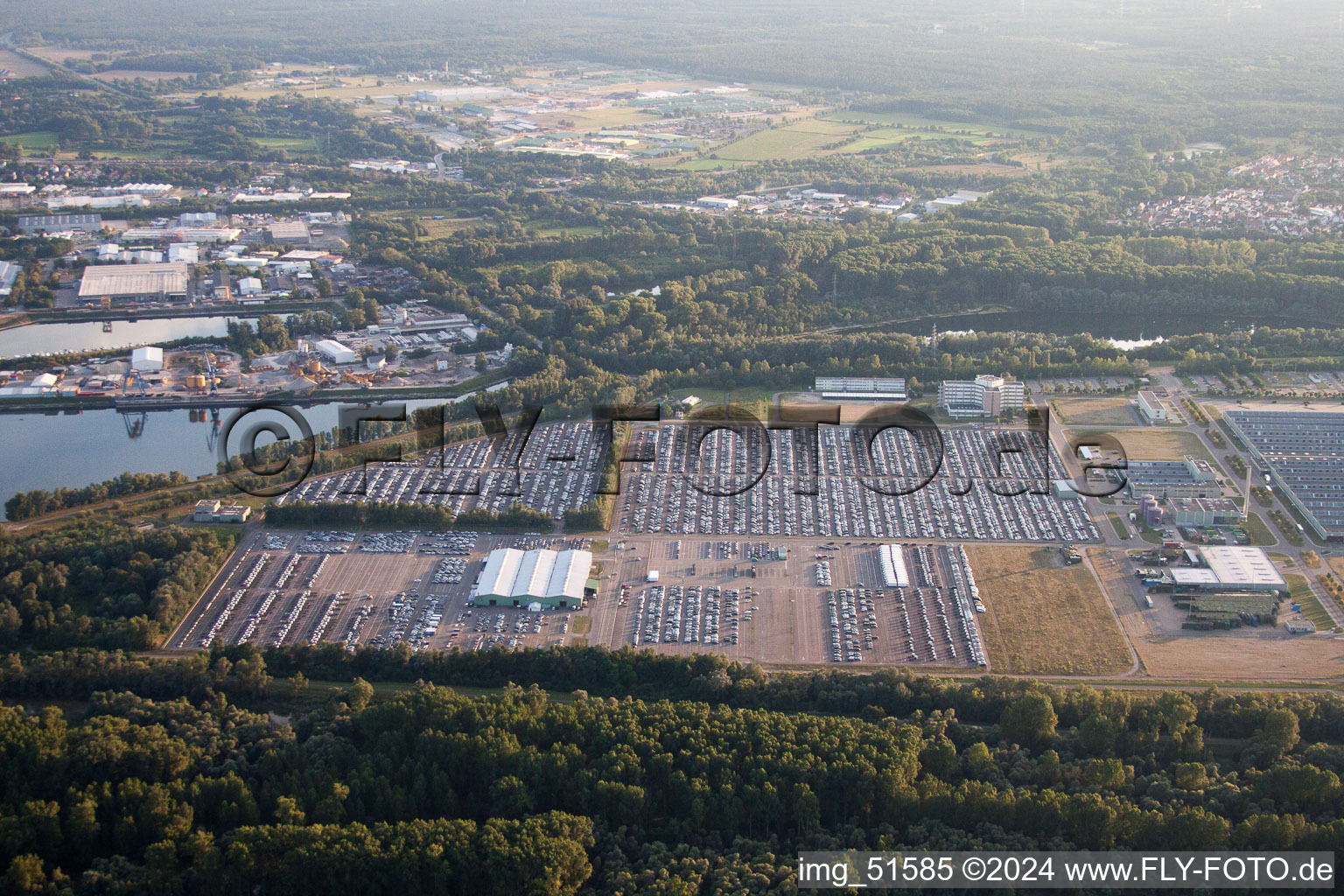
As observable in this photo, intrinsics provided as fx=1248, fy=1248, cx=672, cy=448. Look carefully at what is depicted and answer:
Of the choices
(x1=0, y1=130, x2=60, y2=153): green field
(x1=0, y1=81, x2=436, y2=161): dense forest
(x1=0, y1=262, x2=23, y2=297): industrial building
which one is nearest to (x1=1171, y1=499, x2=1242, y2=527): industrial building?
(x1=0, y1=262, x2=23, y2=297): industrial building

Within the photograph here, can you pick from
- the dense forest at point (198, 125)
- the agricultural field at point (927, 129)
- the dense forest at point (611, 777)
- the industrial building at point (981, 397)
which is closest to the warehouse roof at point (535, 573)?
the dense forest at point (611, 777)

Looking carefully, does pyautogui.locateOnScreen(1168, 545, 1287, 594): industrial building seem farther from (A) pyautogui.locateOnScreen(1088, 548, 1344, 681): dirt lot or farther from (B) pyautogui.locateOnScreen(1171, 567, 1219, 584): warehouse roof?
(A) pyautogui.locateOnScreen(1088, 548, 1344, 681): dirt lot

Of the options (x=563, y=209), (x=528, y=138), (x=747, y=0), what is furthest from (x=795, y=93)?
(x=747, y=0)

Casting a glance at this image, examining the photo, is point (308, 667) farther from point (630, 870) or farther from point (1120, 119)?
point (1120, 119)

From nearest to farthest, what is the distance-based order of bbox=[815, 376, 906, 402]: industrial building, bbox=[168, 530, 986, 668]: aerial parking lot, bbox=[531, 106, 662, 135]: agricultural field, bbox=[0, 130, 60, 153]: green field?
bbox=[168, 530, 986, 668]: aerial parking lot < bbox=[815, 376, 906, 402]: industrial building < bbox=[0, 130, 60, 153]: green field < bbox=[531, 106, 662, 135]: agricultural field

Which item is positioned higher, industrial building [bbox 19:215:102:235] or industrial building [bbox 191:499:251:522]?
industrial building [bbox 19:215:102:235]

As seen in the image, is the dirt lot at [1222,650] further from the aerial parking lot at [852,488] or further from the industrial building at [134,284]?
the industrial building at [134,284]

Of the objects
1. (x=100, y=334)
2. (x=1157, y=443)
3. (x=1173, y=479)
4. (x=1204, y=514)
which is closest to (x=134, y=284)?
(x=100, y=334)
